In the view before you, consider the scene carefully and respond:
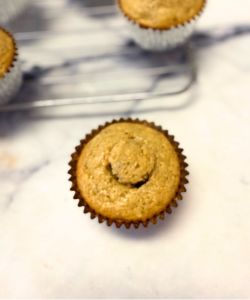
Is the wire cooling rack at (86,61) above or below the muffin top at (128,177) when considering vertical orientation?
above

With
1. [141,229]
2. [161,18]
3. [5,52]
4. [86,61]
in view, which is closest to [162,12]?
[161,18]

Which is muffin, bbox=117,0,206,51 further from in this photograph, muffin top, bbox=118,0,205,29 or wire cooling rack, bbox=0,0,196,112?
wire cooling rack, bbox=0,0,196,112

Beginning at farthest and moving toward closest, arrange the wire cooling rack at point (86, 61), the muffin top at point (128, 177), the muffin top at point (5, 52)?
the wire cooling rack at point (86, 61) → the muffin top at point (5, 52) → the muffin top at point (128, 177)

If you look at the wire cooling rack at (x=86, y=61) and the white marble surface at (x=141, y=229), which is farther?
the wire cooling rack at (x=86, y=61)

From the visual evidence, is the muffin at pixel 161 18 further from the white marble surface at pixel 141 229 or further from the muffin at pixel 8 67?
the muffin at pixel 8 67

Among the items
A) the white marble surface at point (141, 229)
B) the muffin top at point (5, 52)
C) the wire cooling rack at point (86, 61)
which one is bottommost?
the white marble surface at point (141, 229)

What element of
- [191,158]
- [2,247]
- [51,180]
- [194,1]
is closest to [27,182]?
[51,180]

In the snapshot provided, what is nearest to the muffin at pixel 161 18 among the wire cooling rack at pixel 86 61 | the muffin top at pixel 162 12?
the muffin top at pixel 162 12
